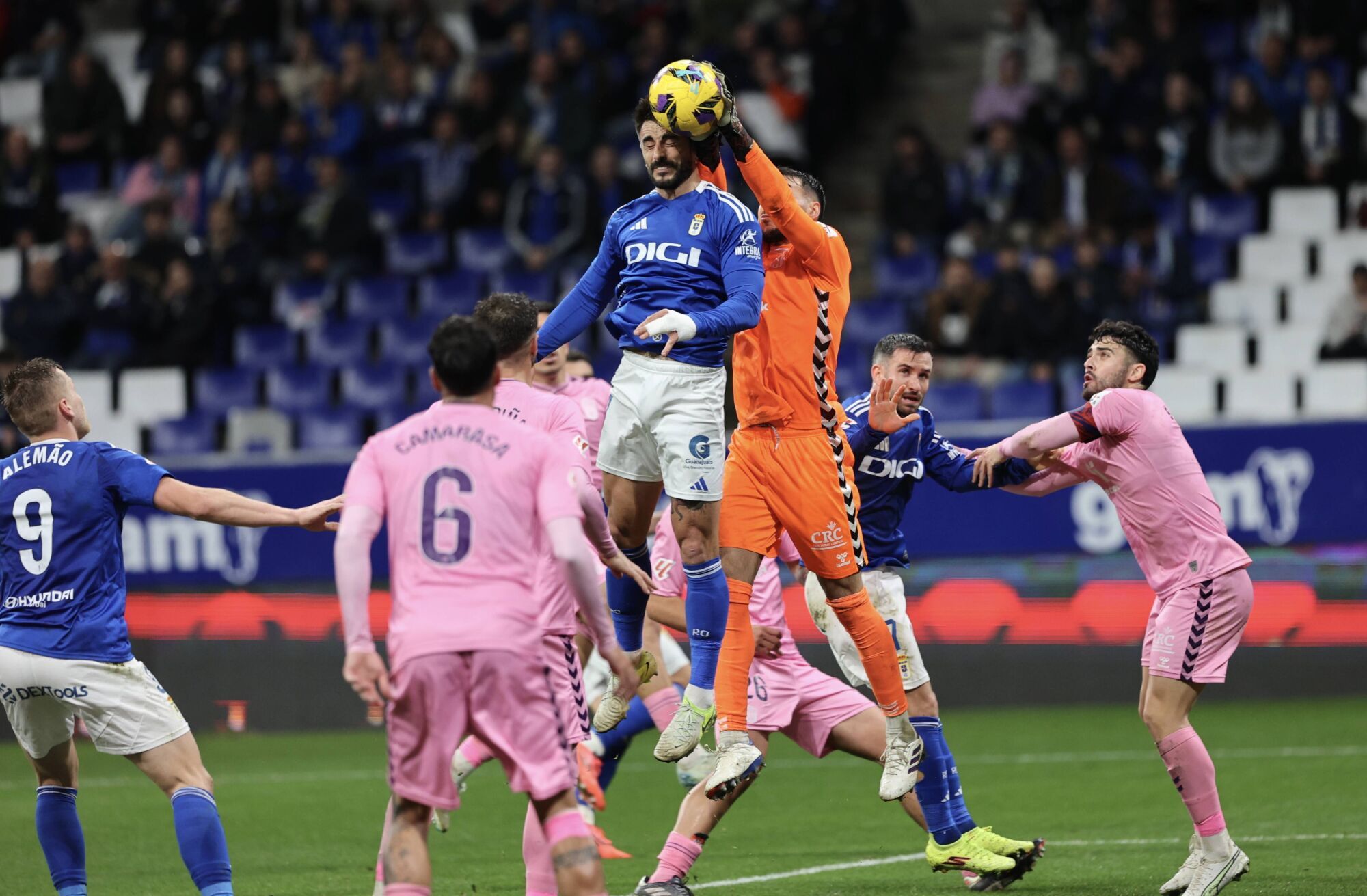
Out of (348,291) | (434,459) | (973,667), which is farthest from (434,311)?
(434,459)

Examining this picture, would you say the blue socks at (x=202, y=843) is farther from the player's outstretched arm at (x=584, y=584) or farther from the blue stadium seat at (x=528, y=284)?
the blue stadium seat at (x=528, y=284)

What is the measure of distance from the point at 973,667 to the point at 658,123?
899 cm

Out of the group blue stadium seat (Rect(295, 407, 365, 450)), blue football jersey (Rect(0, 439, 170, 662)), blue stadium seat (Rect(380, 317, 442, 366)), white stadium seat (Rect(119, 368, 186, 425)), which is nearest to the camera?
blue football jersey (Rect(0, 439, 170, 662))

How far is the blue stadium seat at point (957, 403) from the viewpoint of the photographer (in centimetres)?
1691

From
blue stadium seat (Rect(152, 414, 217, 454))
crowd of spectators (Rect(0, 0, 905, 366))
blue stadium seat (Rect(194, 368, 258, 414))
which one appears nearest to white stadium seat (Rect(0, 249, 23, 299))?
crowd of spectators (Rect(0, 0, 905, 366))

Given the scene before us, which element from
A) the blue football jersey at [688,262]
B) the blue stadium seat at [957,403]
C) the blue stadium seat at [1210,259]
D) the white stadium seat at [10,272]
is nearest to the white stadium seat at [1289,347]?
the blue stadium seat at [1210,259]

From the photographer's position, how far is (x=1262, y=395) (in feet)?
54.8

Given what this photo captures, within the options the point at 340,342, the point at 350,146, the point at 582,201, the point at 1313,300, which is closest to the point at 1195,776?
the point at 1313,300

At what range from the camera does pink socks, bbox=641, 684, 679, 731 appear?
1024cm

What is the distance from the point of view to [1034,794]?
11.6 m

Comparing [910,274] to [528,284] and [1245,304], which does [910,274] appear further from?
[528,284]

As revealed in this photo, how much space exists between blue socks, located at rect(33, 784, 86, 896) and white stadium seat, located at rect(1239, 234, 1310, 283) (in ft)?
46.1

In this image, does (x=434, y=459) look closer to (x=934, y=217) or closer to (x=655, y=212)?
(x=655, y=212)

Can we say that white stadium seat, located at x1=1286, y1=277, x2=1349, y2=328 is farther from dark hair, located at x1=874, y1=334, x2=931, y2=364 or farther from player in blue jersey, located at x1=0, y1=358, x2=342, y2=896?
player in blue jersey, located at x1=0, y1=358, x2=342, y2=896
